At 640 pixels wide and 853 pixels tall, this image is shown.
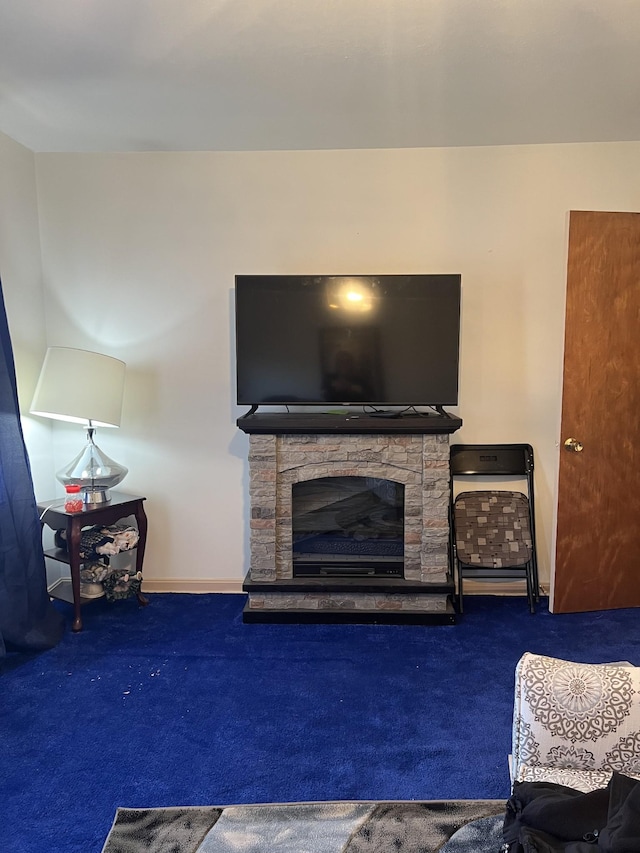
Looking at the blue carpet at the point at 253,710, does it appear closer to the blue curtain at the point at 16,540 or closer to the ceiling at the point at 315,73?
the blue curtain at the point at 16,540

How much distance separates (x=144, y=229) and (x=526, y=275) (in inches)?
84.9

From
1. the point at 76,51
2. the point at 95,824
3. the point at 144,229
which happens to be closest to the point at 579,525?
the point at 95,824

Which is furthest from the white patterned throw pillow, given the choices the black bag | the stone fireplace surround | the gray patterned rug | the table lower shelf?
the table lower shelf

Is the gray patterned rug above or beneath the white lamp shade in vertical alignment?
beneath

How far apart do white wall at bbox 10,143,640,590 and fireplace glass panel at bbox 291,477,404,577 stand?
46 cm

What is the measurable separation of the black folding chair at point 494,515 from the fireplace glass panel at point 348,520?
39 cm

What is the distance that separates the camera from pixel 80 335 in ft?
11.0

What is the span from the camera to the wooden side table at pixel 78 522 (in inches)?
113

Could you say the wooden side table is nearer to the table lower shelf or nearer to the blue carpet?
the table lower shelf

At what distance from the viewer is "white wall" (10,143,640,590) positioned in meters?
3.19

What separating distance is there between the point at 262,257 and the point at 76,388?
1.23 metres

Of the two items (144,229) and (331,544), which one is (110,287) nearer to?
(144,229)

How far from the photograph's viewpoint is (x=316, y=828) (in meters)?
1.68

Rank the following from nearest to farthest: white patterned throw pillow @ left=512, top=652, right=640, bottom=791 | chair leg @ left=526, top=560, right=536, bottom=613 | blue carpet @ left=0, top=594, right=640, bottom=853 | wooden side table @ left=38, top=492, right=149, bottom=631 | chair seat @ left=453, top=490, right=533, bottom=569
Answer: white patterned throw pillow @ left=512, top=652, right=640, bottom=791, blue carpet @ left=0, top=594, right=640, bottom=853, wooden side table @ left=38, top=492, right=149, bottom=631, chair leg @ left=526, top=560, right=536, bottom=613, chair seat @ left=453, top=490, right=533, bottom=569
